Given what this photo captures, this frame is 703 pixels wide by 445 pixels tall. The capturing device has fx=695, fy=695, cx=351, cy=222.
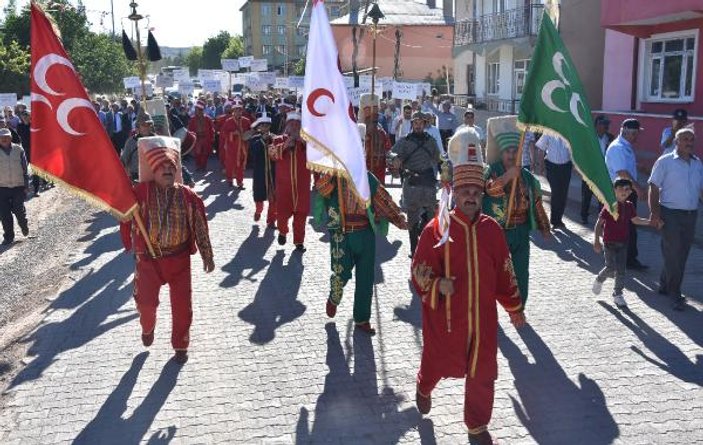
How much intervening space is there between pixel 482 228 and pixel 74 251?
822 centimetres

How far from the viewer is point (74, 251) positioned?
10852 millimetres

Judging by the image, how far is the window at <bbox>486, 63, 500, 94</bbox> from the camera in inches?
1183

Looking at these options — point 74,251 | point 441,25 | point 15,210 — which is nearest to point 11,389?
point 74,251

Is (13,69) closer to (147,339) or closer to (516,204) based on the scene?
(147,339)

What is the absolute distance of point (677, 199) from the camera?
7.37 metres

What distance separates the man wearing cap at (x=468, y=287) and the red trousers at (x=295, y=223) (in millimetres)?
5762

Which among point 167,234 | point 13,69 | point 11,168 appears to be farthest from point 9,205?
point 13,69

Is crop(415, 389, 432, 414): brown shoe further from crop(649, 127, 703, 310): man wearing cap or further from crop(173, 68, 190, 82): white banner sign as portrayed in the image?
crop(173, 68, 190, 82): white banner sign

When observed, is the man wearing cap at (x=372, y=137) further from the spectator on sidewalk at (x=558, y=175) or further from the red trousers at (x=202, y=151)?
the red trousers at (x=202, y=151)

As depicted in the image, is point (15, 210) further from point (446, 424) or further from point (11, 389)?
point (446, 424)

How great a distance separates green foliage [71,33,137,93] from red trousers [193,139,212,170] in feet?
57.9

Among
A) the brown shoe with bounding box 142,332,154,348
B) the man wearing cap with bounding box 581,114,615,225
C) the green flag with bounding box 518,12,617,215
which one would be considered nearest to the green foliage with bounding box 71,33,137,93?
the man wearing cap with bounding box 581,114,615,225

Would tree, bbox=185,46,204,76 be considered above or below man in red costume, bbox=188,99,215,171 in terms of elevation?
above

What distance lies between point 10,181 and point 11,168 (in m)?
0.22
